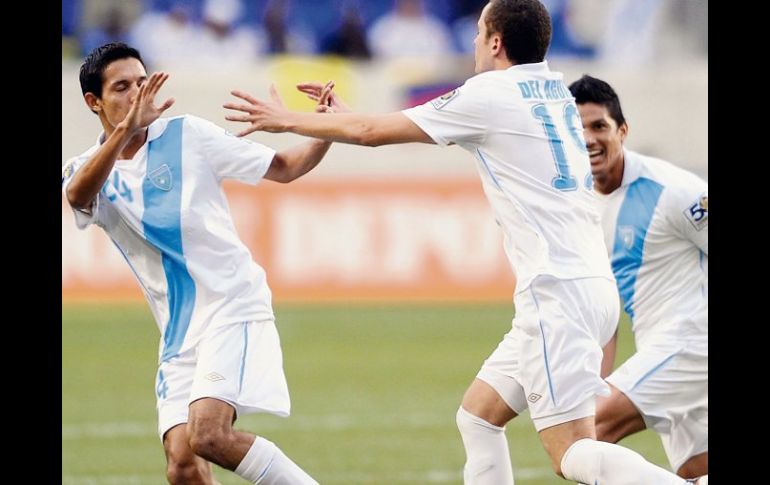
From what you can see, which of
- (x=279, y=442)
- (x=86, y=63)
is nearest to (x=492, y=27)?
(x=86, y=63)

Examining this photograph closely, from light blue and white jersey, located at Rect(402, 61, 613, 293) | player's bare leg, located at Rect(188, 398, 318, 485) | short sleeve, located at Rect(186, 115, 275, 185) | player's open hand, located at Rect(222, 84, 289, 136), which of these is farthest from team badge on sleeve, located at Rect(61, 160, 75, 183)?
light blue and white jersey, located at Rect(402, 61, 613, 293)

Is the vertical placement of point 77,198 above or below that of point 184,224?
above

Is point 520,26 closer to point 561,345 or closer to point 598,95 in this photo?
point 561,345

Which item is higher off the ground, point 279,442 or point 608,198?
point 608,198

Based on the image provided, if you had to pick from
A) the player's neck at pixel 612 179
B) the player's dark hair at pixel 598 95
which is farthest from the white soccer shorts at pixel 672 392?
the player's dark hair at pixel 598 95

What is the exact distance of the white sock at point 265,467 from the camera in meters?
5.97

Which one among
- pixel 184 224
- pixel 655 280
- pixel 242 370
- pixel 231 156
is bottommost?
pixel 242 370

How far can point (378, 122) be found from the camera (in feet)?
18.1

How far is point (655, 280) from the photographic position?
730 centimetres

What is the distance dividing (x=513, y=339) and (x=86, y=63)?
8.15 ft

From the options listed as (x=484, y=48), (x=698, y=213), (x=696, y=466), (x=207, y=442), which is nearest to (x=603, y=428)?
(x=696, y=466)

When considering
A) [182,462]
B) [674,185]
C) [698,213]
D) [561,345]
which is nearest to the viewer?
[561,345]

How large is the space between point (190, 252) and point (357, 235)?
9.92 meters
